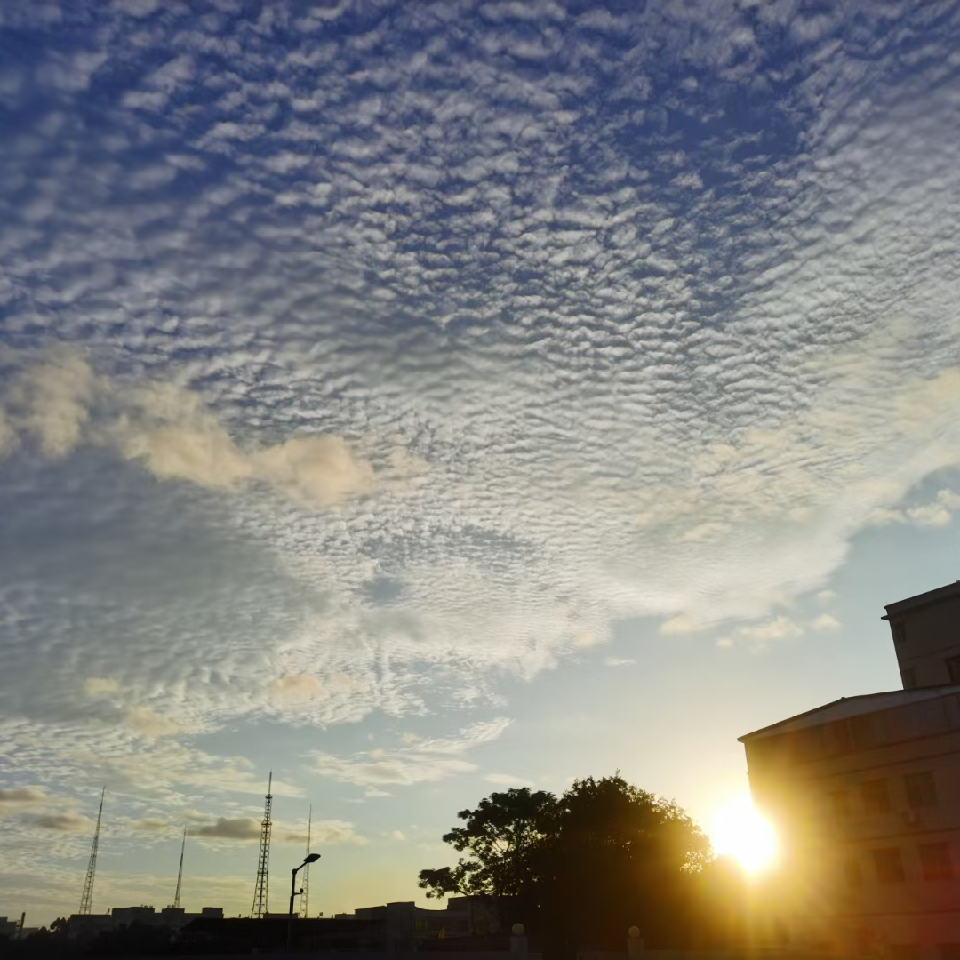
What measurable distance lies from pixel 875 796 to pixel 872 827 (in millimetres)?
1756

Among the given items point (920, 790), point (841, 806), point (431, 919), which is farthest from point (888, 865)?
point (431, 919)

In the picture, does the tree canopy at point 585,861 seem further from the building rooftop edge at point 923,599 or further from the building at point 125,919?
the building at point 125,919

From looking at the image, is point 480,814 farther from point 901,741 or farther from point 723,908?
point 901,741

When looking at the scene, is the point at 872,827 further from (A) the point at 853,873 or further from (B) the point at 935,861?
(B) the point at 935,861

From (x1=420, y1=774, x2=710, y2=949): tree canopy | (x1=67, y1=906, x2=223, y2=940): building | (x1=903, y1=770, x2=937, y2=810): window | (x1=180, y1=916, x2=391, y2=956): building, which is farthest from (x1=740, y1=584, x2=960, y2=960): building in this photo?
(x1=67, y1=906, x2=223, y2=940): building

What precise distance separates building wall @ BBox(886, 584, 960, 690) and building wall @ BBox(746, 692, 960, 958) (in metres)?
9.05

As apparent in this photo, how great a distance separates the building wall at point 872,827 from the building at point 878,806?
6 centimetres

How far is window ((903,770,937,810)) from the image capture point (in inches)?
1956

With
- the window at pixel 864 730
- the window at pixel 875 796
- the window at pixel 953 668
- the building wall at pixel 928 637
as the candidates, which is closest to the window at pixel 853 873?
the window at pixel 875 796

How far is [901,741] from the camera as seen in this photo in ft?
170

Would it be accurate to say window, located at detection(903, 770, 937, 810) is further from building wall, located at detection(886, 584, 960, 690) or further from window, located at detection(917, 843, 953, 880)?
building wall, located at detection(886, 584, 960, 690)

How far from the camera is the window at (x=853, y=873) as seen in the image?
5313 centimetres

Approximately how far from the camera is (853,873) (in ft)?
176

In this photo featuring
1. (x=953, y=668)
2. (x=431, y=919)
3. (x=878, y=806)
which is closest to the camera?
(x=878, y=806)
